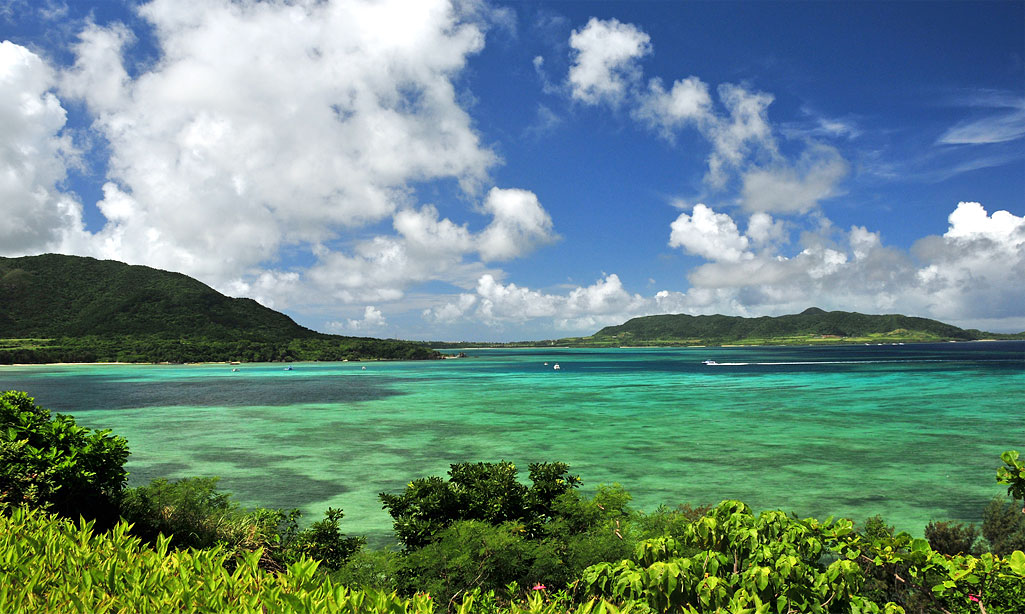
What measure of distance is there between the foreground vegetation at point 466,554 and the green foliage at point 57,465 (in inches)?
1.1

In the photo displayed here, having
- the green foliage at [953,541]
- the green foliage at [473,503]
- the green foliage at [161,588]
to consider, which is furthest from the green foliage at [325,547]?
the green foliage at [953,541]

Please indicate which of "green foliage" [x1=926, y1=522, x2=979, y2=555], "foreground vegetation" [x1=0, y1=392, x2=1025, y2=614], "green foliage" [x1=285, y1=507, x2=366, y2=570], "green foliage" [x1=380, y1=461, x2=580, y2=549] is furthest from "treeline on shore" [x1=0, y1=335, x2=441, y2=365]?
"green foliage" [x1=926, y1=522, x2=979, y2=555]

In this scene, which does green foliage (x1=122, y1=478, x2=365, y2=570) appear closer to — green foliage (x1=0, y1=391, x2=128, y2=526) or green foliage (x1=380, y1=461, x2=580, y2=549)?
green foliage (x1=0, y1=391, x2=128, y2=526)

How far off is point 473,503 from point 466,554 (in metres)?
1.79

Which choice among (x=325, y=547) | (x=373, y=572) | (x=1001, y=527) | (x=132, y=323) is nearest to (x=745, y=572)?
(x=373, y=572)

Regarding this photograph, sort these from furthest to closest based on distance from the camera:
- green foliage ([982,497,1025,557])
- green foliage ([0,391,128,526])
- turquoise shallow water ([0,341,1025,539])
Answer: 1. turquoise shallow water ([0,341,1025,539])
2. green foliage ([982,497,1025,557])
3. green foliage ([0,391,128,526])

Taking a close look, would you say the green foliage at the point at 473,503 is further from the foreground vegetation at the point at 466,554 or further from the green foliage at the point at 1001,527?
the green foliage at the point at 1001,527

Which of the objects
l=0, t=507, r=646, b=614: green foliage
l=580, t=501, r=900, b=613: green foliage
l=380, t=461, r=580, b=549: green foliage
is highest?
l=0, t=507, r=646, b=614: green foliage

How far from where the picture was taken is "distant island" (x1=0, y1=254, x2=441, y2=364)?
12731 cm

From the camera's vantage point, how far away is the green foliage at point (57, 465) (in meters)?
7.43

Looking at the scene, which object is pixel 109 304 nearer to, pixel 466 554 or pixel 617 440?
pixel 617 440

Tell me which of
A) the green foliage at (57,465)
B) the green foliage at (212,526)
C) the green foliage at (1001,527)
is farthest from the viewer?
the green foliage at (1001,527)

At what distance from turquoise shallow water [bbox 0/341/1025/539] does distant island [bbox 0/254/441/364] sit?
7396 cm

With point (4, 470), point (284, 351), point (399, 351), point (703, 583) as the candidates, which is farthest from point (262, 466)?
point (399, 351)
